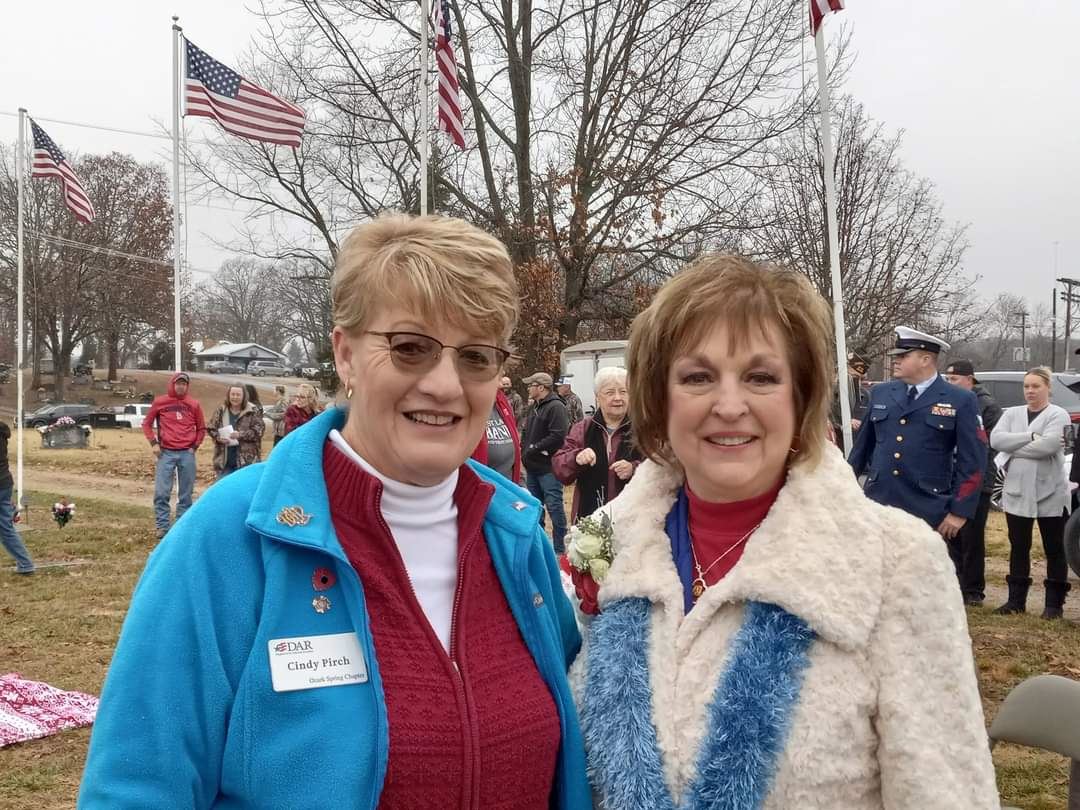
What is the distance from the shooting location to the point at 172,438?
11633mm

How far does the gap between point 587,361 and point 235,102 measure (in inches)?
512

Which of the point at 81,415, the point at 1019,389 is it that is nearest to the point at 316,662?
the point at 1019,389

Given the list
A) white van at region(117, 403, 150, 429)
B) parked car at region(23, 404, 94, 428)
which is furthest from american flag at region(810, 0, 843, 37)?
parked car at region(23, 404, 94, 428)

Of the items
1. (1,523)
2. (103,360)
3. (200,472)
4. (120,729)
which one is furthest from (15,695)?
(103,360)

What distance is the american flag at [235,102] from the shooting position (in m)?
11.1

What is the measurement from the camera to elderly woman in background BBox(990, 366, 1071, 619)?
26.0 feet

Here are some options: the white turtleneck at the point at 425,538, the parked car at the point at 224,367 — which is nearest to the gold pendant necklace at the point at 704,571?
the white turtleneck at the point at 425,538

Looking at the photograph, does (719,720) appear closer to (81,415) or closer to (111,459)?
(111,459)

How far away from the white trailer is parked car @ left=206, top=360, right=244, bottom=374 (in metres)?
59.3

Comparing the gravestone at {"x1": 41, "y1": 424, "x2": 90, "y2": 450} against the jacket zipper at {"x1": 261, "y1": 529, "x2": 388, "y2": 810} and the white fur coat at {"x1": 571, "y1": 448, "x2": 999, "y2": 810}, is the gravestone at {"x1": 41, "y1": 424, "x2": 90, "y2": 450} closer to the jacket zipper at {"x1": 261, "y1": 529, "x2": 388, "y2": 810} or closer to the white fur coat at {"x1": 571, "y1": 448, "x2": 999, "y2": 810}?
the jacket zipper at {"x1": 261, "y1": 529, "x2": 388, "y2": 810}

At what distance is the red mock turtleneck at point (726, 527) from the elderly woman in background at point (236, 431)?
11.2 metres

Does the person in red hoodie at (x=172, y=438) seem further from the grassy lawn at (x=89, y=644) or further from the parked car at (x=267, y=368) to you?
the parked car at (x=267, y=368)

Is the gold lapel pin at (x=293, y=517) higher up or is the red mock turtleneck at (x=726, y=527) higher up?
the gold lapel pin at (x=293, y=517)

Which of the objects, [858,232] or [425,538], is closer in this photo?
[425,538]
